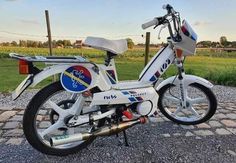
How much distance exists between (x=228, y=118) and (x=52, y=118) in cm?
240

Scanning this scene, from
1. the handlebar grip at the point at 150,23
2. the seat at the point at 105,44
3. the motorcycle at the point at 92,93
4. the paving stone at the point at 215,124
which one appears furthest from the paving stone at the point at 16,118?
the paving stone at the point at 215,124

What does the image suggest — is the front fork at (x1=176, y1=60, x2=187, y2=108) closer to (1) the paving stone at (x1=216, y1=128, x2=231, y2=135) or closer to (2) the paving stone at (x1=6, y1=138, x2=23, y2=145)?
(1) the paving stone at (x1=216, y1=128, x2=231, y2=135)

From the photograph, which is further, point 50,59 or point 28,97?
point 28,97

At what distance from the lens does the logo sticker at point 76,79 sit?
2.49 meters

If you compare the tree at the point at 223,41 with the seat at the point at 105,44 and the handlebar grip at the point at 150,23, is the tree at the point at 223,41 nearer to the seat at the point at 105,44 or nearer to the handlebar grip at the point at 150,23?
the handlebar grip at the point at 150,23

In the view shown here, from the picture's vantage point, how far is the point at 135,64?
35.6 feet

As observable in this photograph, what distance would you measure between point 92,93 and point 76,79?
0.21m

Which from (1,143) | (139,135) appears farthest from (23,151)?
(139,135)

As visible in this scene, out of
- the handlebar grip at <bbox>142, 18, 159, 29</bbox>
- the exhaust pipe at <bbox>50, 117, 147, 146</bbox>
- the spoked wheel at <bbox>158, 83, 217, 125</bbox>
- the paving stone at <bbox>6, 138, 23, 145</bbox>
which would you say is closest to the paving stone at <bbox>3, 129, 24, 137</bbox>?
the paving stone at <bbox>6, 138, 23, 145</bbox>

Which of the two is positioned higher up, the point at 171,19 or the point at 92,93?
the point at 171,19

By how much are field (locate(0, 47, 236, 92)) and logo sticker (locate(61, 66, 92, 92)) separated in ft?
11.2

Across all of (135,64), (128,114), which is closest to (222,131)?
(128,114)

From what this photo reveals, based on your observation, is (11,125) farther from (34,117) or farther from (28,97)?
(28,97)

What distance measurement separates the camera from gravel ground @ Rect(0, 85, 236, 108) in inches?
177
